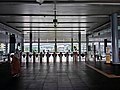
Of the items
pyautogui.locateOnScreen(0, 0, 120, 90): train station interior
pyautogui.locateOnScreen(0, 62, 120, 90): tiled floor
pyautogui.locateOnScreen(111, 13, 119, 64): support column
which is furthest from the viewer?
pyautogui.locateOnScreen(111, 13, 119, 64): support column

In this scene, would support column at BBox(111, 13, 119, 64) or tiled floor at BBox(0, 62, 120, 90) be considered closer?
tiled floor at BBox(0, 62, 120, 90)

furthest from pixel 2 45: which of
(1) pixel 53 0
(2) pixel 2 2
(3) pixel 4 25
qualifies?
(1) pixel 53 0

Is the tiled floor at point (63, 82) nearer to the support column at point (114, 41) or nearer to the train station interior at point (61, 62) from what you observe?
the train station interior at point (61, 62)

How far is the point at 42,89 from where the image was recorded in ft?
23.1

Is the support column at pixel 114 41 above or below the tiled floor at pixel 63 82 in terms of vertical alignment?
above

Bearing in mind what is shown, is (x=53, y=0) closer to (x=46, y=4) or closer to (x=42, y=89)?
(x=46, y=4)

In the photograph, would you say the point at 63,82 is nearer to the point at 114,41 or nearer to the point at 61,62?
the point at 114,41

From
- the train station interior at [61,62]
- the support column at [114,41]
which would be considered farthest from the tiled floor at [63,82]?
the support column at [114,41]

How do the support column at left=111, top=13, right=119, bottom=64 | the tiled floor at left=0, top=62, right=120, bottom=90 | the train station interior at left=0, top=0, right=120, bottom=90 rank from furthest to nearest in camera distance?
the support column at left=111, top=13, right=119, bottom=64 → the train station interior at left=0, top=0, right=120, bottom=90 → the tiled floor at left=0, top=62, right=120, bottom=90

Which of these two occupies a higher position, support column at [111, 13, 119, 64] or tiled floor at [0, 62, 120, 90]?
support column at [111, 13, 119, 64]

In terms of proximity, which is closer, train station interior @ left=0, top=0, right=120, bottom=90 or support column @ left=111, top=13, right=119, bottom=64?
train station interior @ left=0, top=0, right=120, bottom=90

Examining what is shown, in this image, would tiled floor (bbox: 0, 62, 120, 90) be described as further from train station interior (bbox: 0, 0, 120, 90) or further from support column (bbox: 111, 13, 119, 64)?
support column (bbox: 111, 13, 119, 64)

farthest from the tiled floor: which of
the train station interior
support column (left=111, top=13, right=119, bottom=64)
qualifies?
support column (left=111, top=13, right=119, bottom=64)

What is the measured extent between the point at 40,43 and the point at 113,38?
26.2 meters
